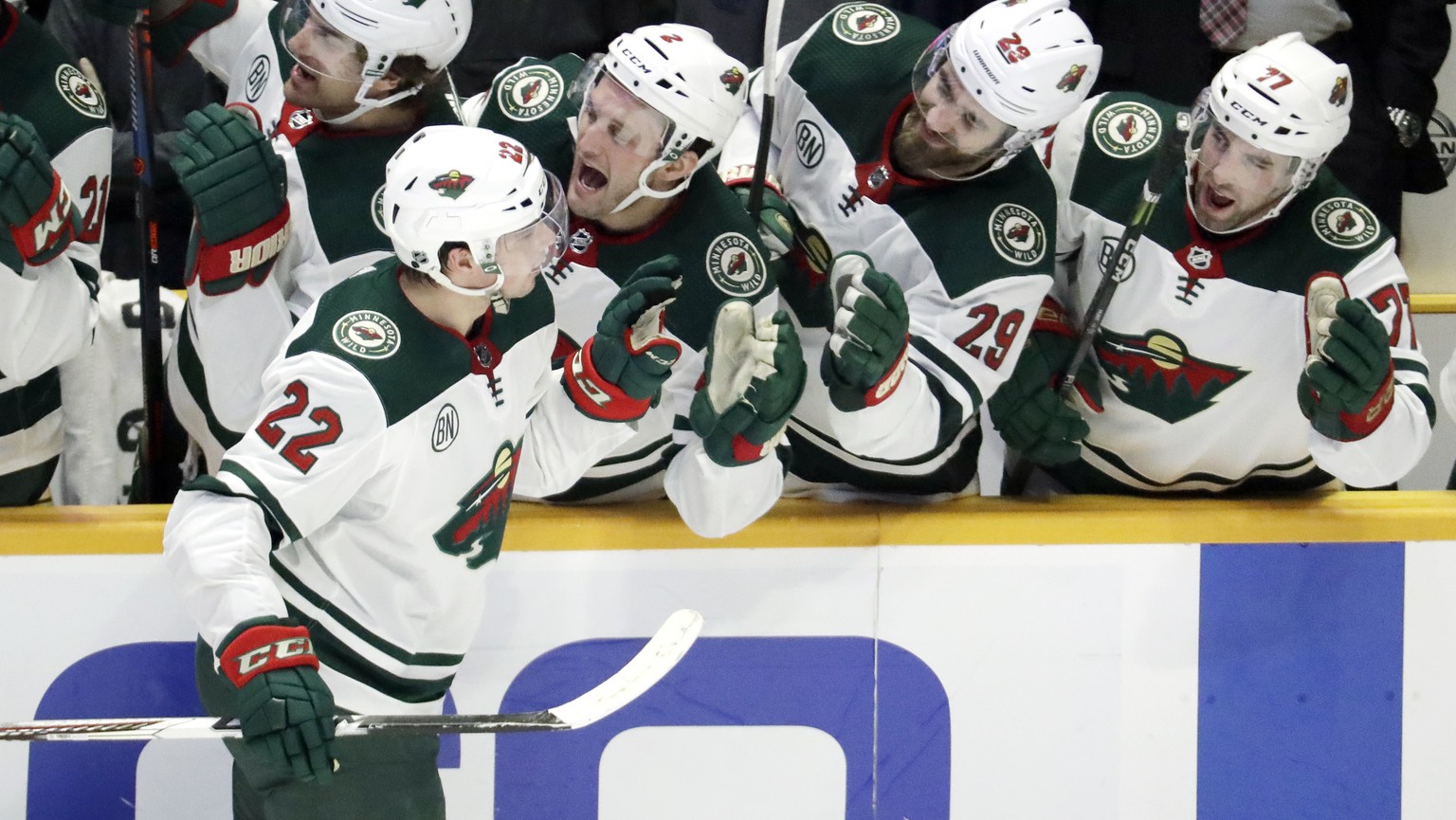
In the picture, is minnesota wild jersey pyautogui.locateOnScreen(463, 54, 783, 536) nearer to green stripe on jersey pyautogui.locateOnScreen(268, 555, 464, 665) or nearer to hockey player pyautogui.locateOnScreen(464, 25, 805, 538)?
hockey player pyautogui.locateOnScreen(464, 25, 805, 538)

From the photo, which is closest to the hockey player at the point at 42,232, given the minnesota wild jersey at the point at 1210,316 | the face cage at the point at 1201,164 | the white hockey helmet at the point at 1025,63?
the white hockey helmet at the point at 1025,63

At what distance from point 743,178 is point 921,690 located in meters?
0.99

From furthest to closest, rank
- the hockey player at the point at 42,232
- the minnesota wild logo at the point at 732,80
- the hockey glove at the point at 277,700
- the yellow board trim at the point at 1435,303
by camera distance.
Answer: the yellow board trim at the point at 1435,303
the minnesota wild logo at the point at 732,80
the hockey player at the point at 42,232
the hockey glove at the point at 277,700

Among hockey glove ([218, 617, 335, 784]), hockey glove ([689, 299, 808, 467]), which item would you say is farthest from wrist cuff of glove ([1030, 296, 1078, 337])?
hockey glove ([218, 617, 335, 784])

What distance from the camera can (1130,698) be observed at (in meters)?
3.12

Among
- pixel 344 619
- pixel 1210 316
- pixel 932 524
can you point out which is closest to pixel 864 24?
pixel 1210 316

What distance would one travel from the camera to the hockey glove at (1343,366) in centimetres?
282

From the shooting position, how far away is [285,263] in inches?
115

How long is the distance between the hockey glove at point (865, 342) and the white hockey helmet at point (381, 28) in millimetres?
763

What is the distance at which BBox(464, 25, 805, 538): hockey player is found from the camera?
2727 mm

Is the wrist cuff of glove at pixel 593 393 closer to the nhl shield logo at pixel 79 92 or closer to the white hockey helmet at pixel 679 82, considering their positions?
the white hockey helmet at pixel 679 82

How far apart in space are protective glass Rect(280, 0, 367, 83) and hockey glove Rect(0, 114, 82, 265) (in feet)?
1.41

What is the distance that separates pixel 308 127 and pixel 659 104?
623 mm

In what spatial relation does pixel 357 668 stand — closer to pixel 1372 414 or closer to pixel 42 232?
pixel 42 232
